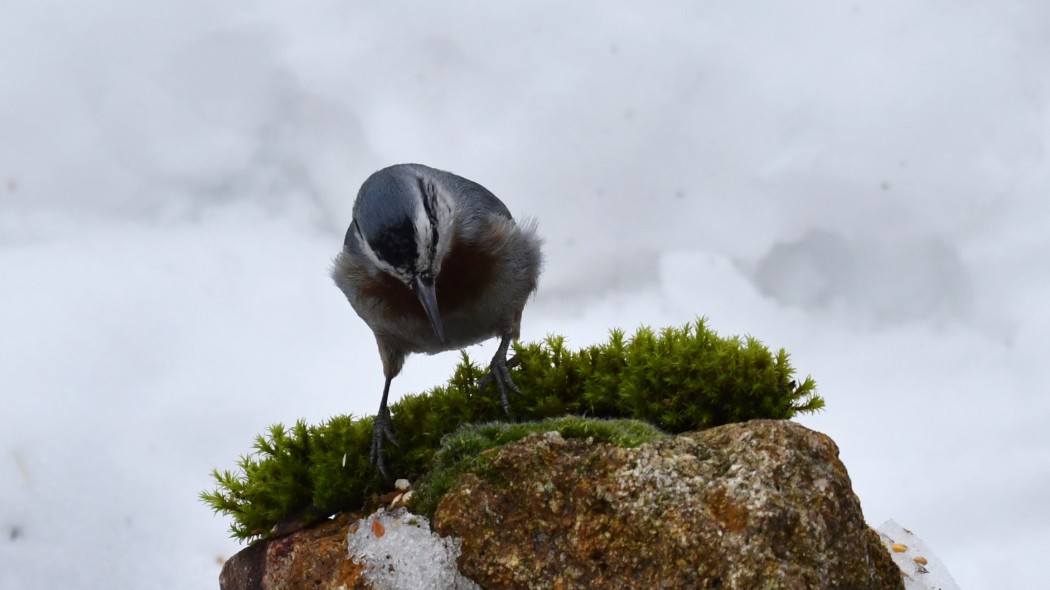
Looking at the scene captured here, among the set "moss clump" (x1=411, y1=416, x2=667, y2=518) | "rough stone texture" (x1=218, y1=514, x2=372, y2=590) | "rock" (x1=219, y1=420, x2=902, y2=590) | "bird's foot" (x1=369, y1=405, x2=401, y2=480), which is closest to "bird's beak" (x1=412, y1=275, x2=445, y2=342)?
"moss clump" (x1=411, y1=416, x2=667, y2=518)

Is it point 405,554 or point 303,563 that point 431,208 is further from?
point 303,563

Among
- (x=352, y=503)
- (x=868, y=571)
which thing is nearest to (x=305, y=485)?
(x=352, y=503)

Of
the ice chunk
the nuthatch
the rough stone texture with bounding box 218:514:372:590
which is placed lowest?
the rough stone texture with bounding box 218:514:372:590

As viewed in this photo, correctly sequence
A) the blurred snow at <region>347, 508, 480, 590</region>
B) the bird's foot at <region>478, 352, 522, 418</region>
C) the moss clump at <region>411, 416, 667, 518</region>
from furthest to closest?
1. the bird's foot at <region>478, 352, 522, 418</region>
2. the moss clump at <region>411, 416, 667, 518</region>
3. the blurred snow at <region>347, 508, 480, 590</region>

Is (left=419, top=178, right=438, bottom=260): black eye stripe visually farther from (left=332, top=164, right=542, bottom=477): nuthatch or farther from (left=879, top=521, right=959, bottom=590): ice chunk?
(left=879, top=521, right=959, bottom=590): ice chunk

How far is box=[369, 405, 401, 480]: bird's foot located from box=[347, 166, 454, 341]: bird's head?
966 millimetres

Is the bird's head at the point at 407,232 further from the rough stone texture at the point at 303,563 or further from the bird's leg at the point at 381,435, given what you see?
the rough stone texture at the point at 303,563

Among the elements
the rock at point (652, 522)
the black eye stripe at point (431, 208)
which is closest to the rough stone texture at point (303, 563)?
the rock at point (652, 522)

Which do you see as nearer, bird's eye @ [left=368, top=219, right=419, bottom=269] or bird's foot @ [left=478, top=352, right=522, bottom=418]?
bird's eye @ [left=368, top=219, right=419, bottom=269]

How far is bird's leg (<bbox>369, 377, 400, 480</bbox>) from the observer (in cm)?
600

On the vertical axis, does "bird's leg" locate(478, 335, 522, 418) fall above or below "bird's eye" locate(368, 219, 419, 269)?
below

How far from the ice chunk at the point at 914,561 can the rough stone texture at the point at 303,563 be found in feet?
10.8

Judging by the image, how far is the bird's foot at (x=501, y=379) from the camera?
638cm

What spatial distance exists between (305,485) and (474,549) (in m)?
1.64
